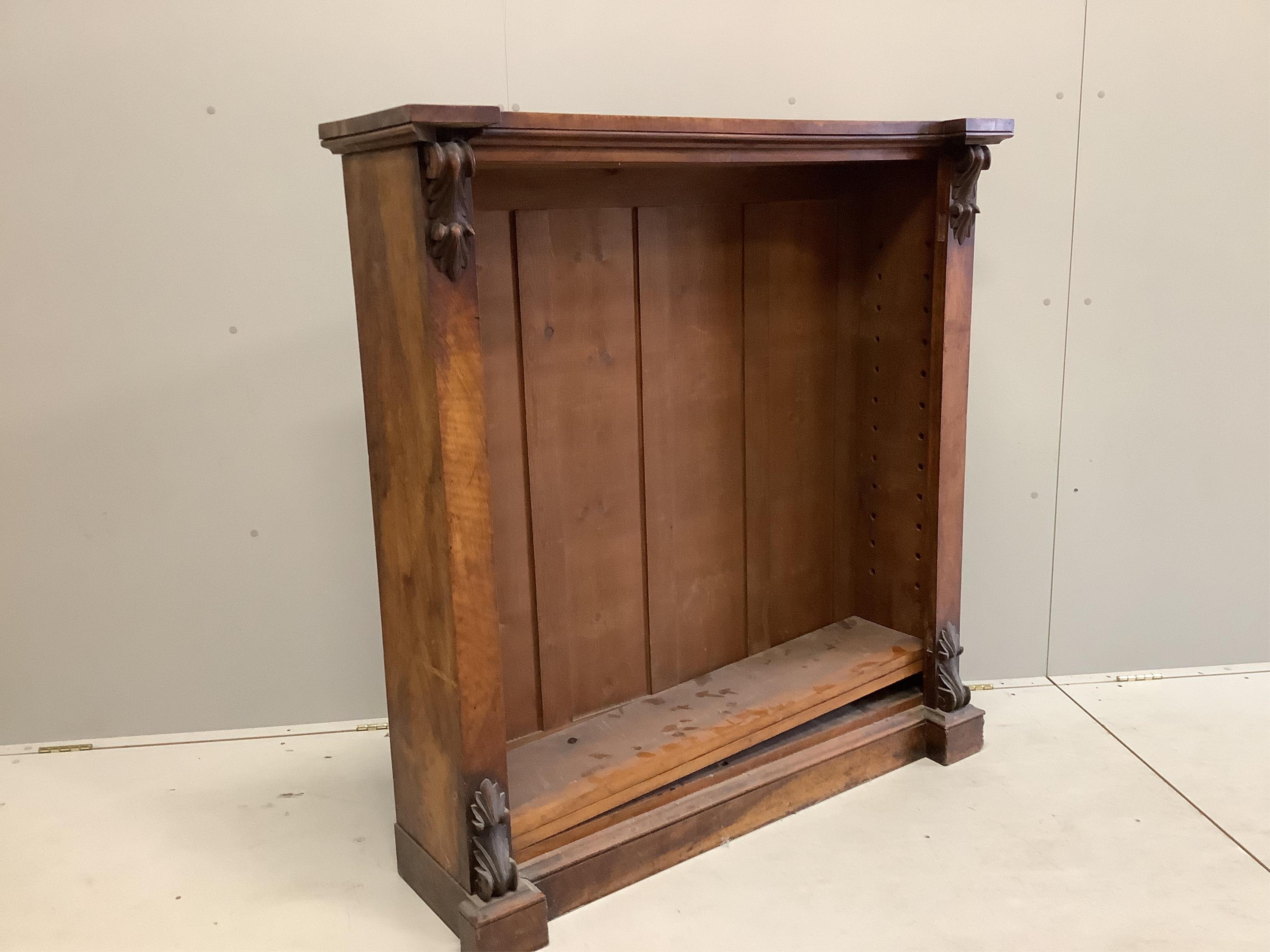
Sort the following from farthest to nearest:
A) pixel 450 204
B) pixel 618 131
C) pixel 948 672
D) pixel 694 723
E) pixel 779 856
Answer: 1. pixel 948 672
2. pixel 694 723
3. pixel 779 856
4. pixel 618 131
5. pixel 450 204

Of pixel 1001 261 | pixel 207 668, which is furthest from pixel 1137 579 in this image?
pixel 207 668

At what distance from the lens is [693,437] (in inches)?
89.4

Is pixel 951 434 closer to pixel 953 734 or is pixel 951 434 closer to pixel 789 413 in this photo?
pixel 789 413

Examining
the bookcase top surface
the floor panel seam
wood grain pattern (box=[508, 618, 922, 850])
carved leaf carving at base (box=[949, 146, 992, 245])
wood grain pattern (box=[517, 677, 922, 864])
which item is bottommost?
the floor panel seam

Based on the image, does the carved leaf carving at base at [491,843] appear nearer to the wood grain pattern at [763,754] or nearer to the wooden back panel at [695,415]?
the wood grain pattern at [763,754]

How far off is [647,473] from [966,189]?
Answer: 0.83 m

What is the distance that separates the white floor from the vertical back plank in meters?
0.39

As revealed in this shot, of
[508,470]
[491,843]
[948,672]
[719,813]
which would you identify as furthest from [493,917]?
[948,672]

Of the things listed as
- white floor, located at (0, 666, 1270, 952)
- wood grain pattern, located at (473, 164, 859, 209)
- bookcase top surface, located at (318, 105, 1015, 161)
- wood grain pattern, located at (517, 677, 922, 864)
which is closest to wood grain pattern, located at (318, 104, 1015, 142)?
bookcase top surface, located at (318, 105, 1015, 161)

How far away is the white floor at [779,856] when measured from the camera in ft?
5.92

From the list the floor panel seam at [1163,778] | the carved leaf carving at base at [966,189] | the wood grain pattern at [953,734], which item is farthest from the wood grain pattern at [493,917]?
the carved leaf carving at base at [966,189]

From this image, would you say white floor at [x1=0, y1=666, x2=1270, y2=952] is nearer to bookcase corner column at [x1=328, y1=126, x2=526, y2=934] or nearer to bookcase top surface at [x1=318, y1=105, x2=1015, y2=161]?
bookcase corner column at [x1=328, y1=126, x2=526, y2=934]

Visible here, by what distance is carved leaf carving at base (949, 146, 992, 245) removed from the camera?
210 centimetres

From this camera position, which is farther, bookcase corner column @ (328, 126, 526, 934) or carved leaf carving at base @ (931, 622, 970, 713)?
carved leaf carving at base @ (931, 622, 970, 713)
